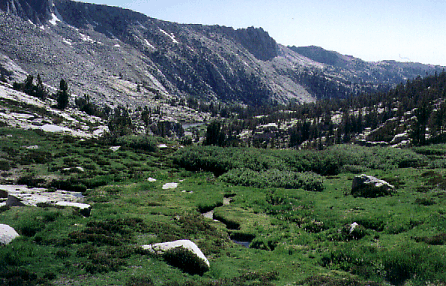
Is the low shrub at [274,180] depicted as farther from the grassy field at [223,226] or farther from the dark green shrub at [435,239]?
the dark green shrub at [435,239]

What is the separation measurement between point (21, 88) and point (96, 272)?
444 ft

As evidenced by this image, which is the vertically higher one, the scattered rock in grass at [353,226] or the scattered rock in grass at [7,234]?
the scattered rock in grass at [7,234]

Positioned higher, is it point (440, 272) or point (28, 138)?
point (440, 272)

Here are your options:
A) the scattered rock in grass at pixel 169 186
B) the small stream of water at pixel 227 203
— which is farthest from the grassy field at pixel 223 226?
the scattered rock in grass at pixel 169 186

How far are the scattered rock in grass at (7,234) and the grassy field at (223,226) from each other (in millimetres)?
323

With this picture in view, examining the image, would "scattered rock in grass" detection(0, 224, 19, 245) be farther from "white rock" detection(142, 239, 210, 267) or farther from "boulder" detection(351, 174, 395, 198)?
"boulder" detection(351, 174, 395, 198)

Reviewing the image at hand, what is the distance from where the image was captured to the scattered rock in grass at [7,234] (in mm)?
12195

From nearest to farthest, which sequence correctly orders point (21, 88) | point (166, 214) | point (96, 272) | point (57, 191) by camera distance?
point (96, 272) < point (166, 214) < point (57, 191) < point (21, 88)

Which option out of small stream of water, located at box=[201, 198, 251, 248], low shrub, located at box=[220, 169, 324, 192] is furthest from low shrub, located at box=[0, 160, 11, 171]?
low shrub, located at box=[220, 169, 324, 192]

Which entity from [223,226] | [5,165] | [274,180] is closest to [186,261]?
[223,226]

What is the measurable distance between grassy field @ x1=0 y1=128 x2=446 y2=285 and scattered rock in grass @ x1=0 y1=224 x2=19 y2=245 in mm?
323

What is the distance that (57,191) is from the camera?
83.6 ft

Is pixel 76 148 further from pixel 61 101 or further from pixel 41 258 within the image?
pixel 61 101

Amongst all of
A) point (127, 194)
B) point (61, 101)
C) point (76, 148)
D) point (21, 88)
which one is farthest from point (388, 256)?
point (21, 88)
